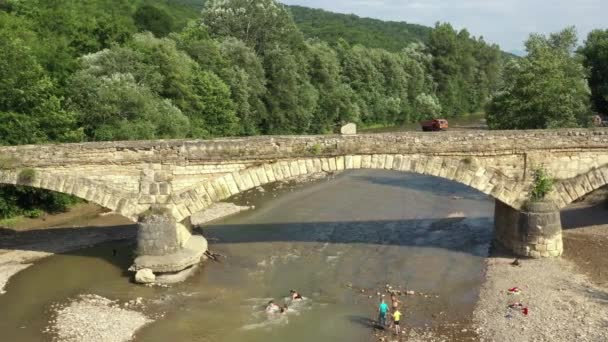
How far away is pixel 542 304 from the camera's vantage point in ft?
64.3

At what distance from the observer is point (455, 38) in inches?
3654

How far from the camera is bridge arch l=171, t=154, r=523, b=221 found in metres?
22.2

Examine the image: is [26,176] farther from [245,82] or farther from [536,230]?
[245,82]

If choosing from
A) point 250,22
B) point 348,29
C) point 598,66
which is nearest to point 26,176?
point 250,22

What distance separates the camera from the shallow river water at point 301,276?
1894cm

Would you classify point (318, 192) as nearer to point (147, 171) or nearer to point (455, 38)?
point (147, 171)

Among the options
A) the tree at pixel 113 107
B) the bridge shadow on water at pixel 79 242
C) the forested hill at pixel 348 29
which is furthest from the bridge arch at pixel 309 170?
the forested hill at pixel 348 29

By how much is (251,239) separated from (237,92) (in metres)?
22.3

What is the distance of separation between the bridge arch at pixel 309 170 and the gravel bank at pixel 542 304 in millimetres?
3820

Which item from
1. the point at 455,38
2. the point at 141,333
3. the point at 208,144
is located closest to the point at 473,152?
the point at 208,144

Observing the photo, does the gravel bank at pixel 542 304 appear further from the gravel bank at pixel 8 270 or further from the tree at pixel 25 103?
the tree at pixel 25 103

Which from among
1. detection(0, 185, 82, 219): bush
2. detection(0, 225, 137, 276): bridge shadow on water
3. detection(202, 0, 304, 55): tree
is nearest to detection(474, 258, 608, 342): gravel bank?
detection(0, 225, 137, 276): bridge shadow on water

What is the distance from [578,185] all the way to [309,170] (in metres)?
11.1

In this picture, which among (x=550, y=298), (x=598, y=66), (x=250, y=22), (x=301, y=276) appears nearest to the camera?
(x=550, y=298)
